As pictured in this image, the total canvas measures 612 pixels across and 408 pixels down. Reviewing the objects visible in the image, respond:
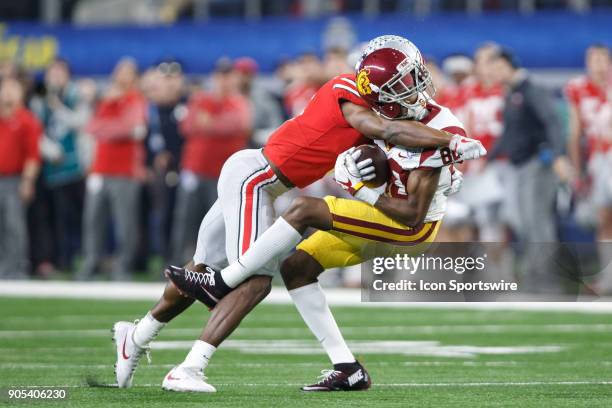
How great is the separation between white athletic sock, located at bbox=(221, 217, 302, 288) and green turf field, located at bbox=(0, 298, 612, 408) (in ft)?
1.70

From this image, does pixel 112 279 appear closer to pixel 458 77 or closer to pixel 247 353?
pixel 458 77

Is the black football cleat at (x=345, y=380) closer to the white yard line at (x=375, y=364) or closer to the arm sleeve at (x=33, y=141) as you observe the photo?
the white yard line at (x=375, y=364)

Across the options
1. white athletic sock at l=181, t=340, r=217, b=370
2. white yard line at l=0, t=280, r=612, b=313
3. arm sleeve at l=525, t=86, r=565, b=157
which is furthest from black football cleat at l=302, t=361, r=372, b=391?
arm sleeve at l=525, t=86, r=565, b=157

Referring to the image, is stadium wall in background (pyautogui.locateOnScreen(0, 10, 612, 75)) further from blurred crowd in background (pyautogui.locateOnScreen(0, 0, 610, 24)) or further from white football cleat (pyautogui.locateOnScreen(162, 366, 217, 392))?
white football cleat (pyautogui.locateOnScreen(162, 366, 217, 392))

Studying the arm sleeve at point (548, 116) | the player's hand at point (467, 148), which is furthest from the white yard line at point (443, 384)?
the arm sleeve at point (548, 116)

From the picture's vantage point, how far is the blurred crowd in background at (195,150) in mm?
13000

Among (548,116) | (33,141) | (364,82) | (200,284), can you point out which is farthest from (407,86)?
(33,141)

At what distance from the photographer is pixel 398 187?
6961mm

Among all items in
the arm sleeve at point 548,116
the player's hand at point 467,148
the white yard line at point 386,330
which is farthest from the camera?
the arm sleeve at point 548,116

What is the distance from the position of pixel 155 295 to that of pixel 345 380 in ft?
19.7

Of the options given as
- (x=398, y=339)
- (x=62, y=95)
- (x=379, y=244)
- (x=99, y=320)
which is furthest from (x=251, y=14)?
(x=379, y=244)

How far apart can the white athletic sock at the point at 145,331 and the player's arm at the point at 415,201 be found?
45.8 inches

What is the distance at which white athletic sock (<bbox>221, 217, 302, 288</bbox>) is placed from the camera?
6.69m

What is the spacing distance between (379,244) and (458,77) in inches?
283
